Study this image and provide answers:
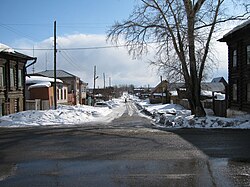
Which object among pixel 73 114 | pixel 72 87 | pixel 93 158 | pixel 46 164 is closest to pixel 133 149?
pixel 93 158

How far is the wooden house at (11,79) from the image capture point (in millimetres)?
28094

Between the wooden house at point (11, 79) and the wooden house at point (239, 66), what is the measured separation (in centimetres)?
1975

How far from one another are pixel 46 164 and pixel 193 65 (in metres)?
16.3

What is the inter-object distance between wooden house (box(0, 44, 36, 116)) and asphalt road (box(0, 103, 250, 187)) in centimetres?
1636

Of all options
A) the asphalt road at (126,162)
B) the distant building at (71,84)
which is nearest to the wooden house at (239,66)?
the asphalt road at (126,162)

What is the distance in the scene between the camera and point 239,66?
26.0 meters

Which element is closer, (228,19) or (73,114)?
(228,19)

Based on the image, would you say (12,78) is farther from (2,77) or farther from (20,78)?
(20,78)

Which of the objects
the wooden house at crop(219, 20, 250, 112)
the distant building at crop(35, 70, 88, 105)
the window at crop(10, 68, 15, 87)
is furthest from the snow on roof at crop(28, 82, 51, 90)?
the wooden house at crop(219, 20, 250, 112)

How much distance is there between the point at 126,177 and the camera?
707cm

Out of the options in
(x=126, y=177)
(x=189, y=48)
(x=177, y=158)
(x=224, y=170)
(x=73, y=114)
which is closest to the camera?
(x=126, y=177)

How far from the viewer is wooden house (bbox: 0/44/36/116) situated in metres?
28.1

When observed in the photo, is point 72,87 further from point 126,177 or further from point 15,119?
point 126,177

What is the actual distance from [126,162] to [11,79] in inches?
951
